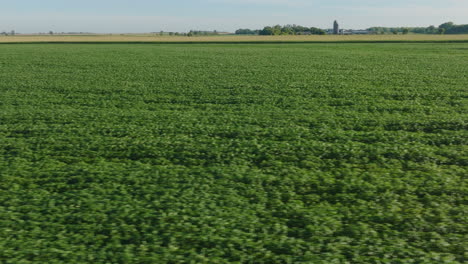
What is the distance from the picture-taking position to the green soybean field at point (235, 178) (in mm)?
6035

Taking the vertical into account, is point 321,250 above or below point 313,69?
below

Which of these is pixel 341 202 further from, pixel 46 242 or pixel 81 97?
pixel 81 97

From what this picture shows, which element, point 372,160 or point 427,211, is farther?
point 372,160

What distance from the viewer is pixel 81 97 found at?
17.7 m

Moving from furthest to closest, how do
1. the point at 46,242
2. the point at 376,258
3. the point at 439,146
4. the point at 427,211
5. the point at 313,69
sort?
the point at 313,69 → the point at 439,146 → the point at 427,211 → the point at 46,242 → the point at 376,258

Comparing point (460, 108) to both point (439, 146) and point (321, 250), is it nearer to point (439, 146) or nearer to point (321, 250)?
point (439, 146)

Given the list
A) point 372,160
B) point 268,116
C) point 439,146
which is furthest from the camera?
point 268,116

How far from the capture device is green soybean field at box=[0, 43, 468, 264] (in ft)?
19.8

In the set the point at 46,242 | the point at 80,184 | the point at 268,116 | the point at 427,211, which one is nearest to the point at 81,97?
the point at 268,116

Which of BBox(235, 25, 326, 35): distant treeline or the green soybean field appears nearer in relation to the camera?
the green soybean field

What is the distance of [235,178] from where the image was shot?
8.42 m

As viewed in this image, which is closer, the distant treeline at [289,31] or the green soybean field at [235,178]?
the green soybean field at [235,178]

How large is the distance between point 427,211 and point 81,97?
587 inches

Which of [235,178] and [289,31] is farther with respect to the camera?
[289,31]
